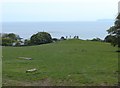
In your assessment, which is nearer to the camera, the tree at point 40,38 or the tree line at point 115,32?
the tree line at point 115,32

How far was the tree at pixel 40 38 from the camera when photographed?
4803cm

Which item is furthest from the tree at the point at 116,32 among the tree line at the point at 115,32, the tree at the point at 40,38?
the tree at the point at 40,38

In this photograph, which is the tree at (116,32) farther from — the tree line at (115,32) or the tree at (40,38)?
the tree at (40,38)

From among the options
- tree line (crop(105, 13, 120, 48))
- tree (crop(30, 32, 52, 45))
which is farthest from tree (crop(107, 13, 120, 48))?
tree (crop(30, 32, 52, 45))

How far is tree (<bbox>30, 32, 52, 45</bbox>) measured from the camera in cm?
4803

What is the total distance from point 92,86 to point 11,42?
130 ft

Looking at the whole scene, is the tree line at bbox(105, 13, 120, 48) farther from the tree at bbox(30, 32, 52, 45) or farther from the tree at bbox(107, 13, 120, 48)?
the tree at bbox(30, 32, 52, 45)

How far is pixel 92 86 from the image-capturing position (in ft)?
30.9

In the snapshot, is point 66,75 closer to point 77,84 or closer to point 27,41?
point 77,84

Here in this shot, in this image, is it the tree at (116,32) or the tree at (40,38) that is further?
the tree at (40,38)

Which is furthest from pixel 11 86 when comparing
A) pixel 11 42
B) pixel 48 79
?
pixel 11 42

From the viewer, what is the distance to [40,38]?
1916 inches

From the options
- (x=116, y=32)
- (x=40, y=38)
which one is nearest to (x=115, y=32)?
(x=116, y=32)

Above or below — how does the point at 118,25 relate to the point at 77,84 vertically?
above
